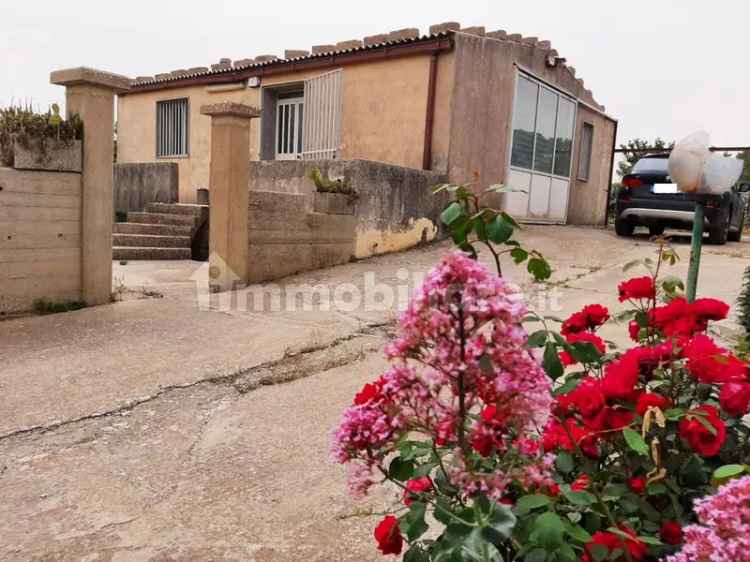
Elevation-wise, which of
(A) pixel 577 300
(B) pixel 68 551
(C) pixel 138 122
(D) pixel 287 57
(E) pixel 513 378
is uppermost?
(D) pixel 287 57

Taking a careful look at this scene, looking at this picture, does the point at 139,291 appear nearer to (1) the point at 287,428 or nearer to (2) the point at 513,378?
(1) the point at 287,428

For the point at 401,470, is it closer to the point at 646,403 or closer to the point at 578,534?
the point at 578,534

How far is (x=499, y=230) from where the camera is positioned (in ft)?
4.21

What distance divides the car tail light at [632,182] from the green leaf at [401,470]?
941 cm

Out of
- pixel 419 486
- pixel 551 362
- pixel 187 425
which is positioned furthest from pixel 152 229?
pixel 551 362

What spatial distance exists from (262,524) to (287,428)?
894 mm

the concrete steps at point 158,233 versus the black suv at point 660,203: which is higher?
the black suv at point 660,203

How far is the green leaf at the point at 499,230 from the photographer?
1.27 meters

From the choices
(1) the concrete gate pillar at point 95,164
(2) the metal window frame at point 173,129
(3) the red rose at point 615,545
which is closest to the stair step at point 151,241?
(1) the concrete gate pillar at point 95,164

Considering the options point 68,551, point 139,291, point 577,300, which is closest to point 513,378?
point 68,551

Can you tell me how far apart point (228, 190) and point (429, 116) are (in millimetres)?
4313

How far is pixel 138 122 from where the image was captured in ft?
46.9

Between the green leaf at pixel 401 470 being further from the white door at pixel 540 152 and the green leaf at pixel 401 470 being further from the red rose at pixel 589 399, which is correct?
the white door at pixel 540 152

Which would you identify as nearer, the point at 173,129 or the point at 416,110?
the point at 416,110
